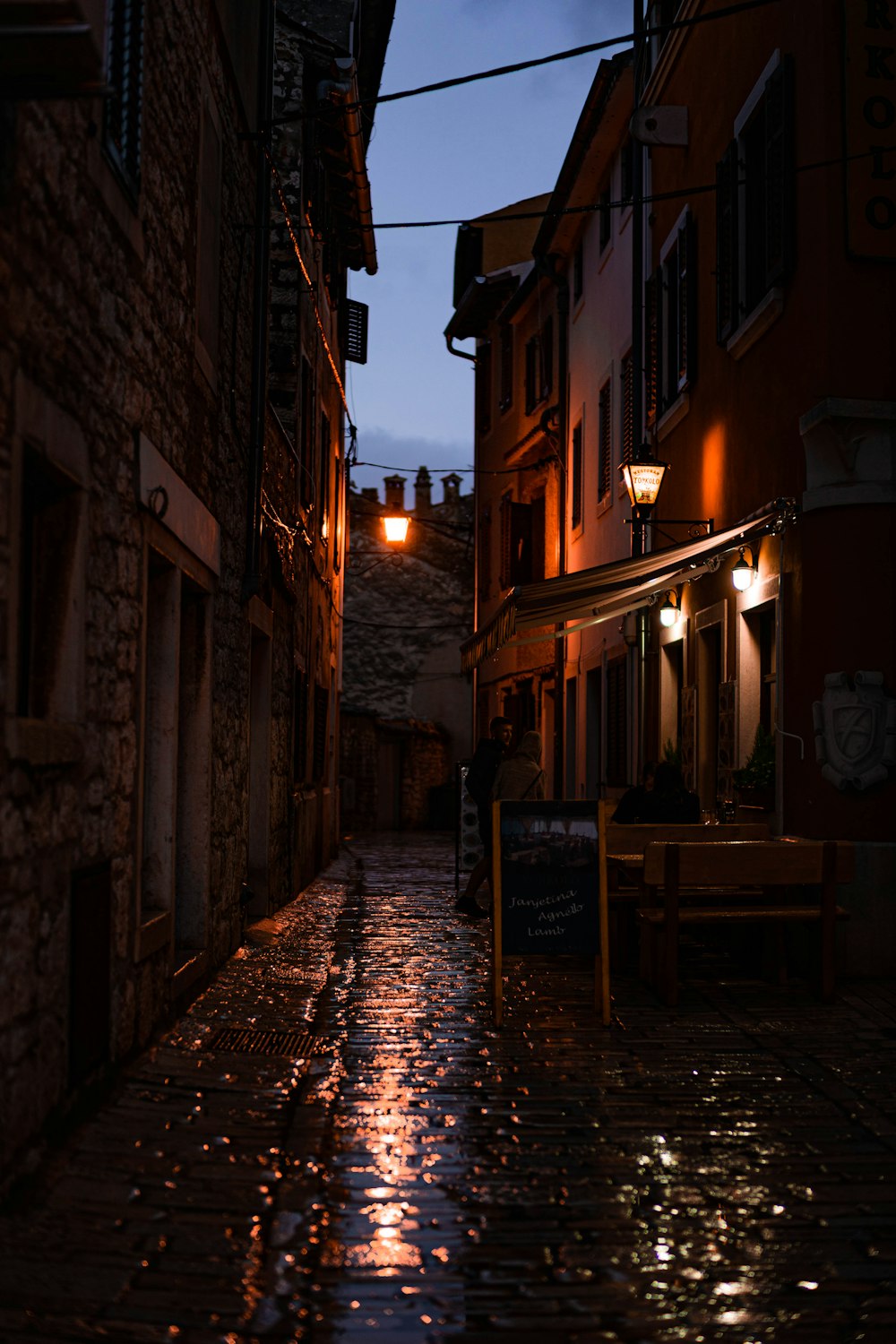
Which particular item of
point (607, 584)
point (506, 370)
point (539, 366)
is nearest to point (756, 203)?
point (607, 584)

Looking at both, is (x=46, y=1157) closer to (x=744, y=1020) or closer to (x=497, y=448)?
(x=744, y=1020)

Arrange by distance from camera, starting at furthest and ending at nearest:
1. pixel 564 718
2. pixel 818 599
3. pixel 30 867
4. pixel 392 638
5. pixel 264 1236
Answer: pixel 392 638, pixel 564 718, pixel 818 599, pixel 30 867, pixel 264 1236

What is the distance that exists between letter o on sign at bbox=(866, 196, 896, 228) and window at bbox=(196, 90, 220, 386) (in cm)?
419

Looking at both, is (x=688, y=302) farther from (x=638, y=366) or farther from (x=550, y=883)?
(x=550, y=883)

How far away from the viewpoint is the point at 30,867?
15.6ft

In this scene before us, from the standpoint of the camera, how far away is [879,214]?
32.4 feet

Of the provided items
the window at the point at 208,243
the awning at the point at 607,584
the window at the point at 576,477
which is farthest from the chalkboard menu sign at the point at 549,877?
the window at the point at 576,477

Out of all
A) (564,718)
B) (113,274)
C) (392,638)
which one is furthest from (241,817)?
(392,638)

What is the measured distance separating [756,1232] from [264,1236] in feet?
4.71

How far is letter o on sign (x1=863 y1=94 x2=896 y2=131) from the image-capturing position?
9.84 m

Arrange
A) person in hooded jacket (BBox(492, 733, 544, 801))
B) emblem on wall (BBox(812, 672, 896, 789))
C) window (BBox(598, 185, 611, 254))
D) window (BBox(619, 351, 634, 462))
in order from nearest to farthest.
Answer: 1. emblem on wall (BBox(812, 672, 896, 789))
2. person in hooded jacket (BBox(492, 733, 544, 801))
3. window (BBox(619, 351, 634, 462))
4. window (BBox(598, 185, 611, 254))

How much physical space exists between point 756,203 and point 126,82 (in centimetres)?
705

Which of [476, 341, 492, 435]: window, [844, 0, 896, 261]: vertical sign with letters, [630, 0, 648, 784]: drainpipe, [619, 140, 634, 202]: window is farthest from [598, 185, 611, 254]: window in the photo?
[844, 0, 896, 261]: vertical sign with letters

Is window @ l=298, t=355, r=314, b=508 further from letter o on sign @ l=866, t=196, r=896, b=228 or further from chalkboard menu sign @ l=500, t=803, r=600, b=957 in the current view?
chalkboard menu sign @ l=500, t=803, r=600, b=957
